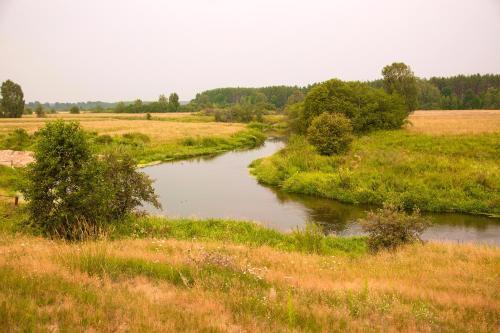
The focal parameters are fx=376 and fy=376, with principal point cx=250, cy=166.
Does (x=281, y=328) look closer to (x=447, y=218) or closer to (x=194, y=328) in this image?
(x=194, y=328)

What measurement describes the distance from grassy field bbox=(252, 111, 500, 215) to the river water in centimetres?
119

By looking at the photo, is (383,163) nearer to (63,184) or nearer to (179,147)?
(63,184)

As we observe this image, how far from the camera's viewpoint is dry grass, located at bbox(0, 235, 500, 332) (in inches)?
204

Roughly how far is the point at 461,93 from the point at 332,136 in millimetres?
116434

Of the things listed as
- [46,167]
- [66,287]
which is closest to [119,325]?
[66,287]

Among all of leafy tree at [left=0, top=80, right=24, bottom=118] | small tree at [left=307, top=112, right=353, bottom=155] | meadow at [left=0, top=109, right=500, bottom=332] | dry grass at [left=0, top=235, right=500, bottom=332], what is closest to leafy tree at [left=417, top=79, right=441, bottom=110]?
small tree at [left=307, top=112, right=353, bottom=155]

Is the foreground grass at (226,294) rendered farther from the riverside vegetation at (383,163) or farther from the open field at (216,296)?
the riverside vegetation at (383,163)

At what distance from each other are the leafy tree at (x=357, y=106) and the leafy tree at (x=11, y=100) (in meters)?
76.0

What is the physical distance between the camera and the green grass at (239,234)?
15180 mm

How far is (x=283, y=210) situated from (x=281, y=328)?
65.3 feet

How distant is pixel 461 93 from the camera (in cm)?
12975

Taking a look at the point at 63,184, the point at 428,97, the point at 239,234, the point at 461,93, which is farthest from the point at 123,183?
the point at 461,93

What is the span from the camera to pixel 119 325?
502 cm

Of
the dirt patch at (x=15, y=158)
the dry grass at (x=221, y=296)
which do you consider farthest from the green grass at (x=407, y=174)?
the dirt patch at (x=15, y=158)
